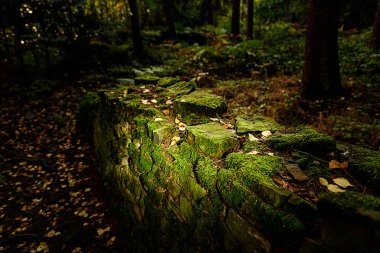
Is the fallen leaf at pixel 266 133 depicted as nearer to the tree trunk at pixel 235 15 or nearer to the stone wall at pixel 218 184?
the stone wall at pixel 218 184

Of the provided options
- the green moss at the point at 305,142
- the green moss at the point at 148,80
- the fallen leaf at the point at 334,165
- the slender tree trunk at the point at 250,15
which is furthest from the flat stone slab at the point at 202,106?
the slender tree trunk at the point at 250,15

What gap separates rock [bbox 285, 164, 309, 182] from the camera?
72.9 inches

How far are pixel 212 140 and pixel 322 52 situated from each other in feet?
14.5

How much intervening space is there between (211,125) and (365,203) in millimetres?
1802

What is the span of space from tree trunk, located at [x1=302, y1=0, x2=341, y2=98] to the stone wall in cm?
307

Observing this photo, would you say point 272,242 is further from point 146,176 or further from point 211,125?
point 146,176

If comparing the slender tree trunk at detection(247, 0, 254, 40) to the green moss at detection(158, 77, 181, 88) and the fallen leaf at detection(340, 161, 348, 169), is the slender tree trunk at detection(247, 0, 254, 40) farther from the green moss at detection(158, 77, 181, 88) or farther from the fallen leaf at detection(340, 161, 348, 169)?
the fallen leaf at detection(340, 161, 348, 169)

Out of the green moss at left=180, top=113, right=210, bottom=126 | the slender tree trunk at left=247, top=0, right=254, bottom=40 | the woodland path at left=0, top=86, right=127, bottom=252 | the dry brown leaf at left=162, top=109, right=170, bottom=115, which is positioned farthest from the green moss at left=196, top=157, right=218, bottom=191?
the slender tree trunk at left=247, top=0, right=254, bottom=40

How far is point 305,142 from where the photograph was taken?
2256 mm

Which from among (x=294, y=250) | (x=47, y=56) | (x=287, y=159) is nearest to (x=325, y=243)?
(x=294, y=250)

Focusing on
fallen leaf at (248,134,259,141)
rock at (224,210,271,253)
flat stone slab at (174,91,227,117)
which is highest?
flat stone slab at (174,91,227,117)

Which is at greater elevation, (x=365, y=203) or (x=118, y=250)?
(x=365, y=203)

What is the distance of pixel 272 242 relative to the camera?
5.27ft

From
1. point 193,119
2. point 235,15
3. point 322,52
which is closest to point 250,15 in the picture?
point 235,15
